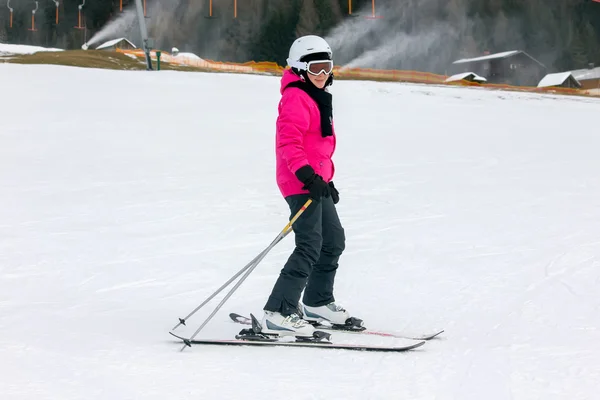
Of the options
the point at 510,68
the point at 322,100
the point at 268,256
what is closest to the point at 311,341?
the point at 322,100

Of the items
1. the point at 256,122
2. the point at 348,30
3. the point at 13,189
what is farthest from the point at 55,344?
the point at 348,30

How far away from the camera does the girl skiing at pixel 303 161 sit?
3629 mm

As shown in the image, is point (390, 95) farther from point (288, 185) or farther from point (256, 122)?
point (288, 185)

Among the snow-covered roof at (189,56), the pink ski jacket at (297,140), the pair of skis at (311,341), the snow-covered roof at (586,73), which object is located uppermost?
the snow-covered roof at (189,56)

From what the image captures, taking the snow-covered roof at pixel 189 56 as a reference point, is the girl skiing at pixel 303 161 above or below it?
below

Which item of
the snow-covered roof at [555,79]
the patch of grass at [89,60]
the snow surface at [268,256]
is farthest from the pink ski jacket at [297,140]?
the snow-covered roof at [555,79]

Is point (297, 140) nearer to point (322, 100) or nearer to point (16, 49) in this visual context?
point (322, 100)

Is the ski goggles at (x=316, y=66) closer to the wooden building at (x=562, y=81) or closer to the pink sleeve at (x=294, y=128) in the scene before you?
the pink sleeve at (x=294, y=128)

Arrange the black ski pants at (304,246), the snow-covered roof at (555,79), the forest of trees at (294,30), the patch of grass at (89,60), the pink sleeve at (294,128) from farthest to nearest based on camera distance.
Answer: the snow-covered roof at (555,79) → the forest of trees at (294,30) → the patch of grass at (89,60) → the black ski pants at (304,246) → the pink sleeve at (294,128)

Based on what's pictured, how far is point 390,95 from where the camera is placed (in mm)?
19391

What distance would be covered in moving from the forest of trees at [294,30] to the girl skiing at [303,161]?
981 inches

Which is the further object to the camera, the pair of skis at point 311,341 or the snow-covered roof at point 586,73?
the snow-covered roof at point 586,73

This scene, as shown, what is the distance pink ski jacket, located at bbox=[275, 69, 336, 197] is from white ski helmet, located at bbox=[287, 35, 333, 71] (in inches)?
2.7

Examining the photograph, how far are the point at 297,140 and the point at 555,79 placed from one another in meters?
34.4
